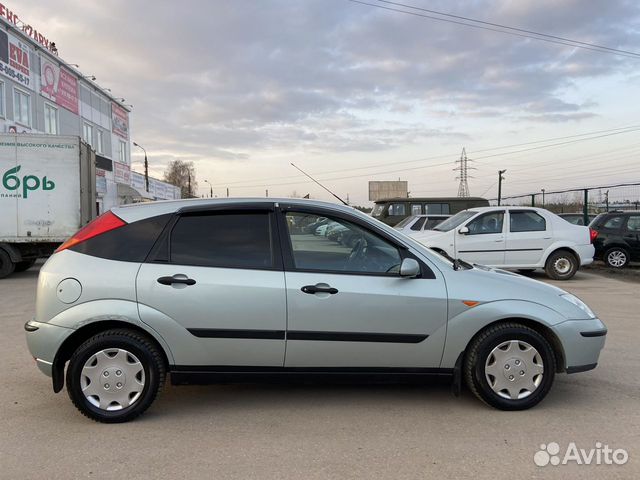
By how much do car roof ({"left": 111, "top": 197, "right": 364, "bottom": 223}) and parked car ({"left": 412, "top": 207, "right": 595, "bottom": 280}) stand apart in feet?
23.3

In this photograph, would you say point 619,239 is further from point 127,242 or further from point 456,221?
point 127,242

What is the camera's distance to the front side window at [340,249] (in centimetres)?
370

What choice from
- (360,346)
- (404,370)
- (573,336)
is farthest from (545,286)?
(360,346)

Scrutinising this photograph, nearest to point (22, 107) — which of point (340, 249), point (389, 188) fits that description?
point (340, 249)

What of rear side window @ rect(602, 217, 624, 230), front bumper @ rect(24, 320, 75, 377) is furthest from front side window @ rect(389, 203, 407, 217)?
front bumper @ rect(24, 320, 75, 377)

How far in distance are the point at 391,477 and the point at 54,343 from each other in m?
2.50

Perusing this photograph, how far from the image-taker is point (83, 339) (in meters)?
3.63

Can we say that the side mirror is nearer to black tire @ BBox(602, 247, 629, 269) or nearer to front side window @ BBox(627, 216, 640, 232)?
black tire @ BBox(602, 247, 629, 269)

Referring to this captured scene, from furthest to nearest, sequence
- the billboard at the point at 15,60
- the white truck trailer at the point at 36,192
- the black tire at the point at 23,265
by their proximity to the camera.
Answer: the billboard at the point at 15,60
the black tire at the point at 23,265
the white truck trailer at the point at 36,192

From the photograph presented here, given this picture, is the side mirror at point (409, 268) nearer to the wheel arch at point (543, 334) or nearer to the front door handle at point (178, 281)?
the wheel arch at point (543, 334)

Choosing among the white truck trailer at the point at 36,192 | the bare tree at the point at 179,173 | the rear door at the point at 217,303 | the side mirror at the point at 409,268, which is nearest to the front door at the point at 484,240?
the side mirror at the point at 409,268

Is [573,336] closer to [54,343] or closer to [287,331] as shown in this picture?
[287,331]

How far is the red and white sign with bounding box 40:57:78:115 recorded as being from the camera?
24688mm

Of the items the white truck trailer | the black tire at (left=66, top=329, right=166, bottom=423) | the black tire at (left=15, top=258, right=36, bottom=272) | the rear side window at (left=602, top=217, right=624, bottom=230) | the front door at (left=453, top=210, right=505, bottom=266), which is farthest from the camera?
the rear side window at (left=602, top=217, right=624, bottom=230)
